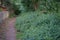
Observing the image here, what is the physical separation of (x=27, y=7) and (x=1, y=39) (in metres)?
13.5

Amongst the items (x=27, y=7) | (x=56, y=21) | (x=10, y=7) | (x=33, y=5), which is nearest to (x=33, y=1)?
(x=33, y=5)

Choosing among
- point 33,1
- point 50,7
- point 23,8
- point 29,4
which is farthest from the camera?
point 23,8

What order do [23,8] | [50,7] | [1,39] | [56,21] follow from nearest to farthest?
1. [1,39]
2. [56,21]
3. [50,7]
4. [23,8]

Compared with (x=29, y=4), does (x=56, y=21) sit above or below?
above

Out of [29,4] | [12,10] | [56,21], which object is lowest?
[12,10]

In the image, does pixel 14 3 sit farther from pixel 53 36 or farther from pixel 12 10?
pixel 53 36

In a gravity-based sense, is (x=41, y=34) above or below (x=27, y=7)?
above

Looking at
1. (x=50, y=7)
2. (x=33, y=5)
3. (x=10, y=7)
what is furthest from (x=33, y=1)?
(x=10, y=7)

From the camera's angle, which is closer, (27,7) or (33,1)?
(33,1)

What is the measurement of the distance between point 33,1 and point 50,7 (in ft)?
13.1

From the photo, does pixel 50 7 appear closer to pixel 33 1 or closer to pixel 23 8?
pixel 33 1

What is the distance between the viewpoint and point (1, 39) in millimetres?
9961

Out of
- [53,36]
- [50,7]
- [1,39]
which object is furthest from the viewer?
[50,7]

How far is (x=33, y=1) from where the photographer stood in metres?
21.1
